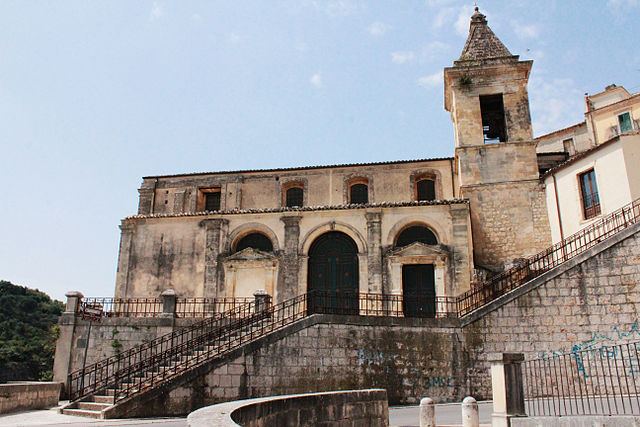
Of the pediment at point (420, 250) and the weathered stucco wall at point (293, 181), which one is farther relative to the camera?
the weathered stucco wall at point (293, 181)

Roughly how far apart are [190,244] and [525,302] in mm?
13999

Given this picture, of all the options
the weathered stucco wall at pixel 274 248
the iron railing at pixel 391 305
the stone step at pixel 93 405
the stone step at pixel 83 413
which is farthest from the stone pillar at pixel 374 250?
the stone step at pixel 83 413

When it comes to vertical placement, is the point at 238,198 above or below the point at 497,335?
above

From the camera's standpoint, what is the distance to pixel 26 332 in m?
45.2

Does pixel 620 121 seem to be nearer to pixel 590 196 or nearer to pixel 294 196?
pixel 590 196

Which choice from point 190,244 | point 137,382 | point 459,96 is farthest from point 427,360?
point 459,96

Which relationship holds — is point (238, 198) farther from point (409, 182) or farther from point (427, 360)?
point (427, 360)

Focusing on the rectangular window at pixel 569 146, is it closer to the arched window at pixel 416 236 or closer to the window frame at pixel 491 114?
the window frame at pixel 491 114

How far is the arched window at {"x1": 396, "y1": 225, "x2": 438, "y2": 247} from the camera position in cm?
2120

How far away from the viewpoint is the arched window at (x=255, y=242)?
22516mm

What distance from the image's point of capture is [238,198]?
25.3 meters

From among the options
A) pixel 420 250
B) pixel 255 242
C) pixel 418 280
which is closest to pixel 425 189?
pixel 420 250

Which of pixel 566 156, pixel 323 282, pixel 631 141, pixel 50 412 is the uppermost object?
pixel 566 156

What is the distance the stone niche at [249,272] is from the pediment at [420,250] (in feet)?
16.8
